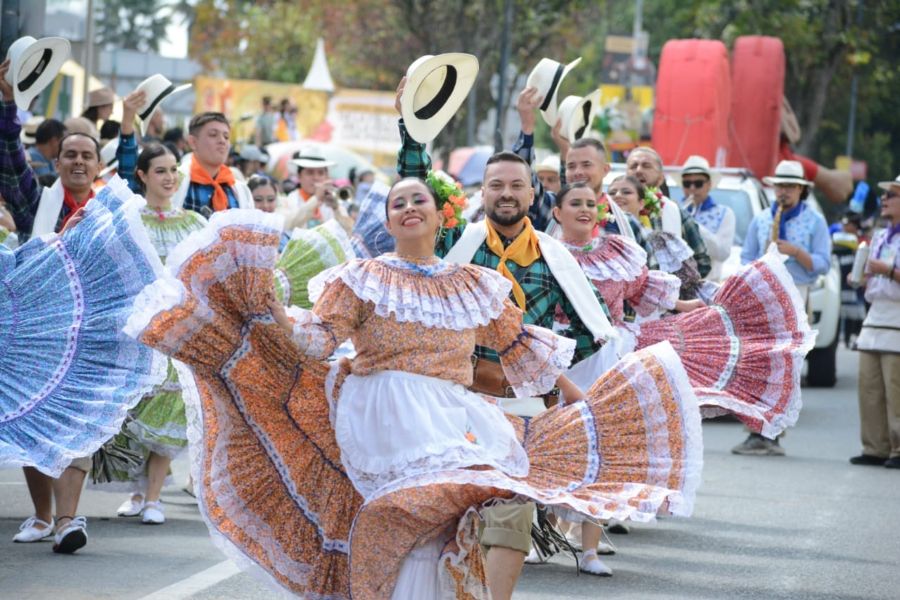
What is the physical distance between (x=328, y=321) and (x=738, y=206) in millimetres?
11055

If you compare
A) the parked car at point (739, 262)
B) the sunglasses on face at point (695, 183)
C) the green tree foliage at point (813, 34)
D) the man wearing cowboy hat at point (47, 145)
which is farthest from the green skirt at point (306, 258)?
the green tree foliage at point (813, 34)

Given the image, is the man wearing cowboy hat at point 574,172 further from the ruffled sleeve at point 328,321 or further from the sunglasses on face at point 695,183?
the sunglasses on face at point 695,183

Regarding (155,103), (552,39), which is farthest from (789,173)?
(552,39)

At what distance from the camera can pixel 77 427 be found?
A: 7391 mm

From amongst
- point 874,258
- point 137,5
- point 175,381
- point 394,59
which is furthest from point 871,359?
point 137,5

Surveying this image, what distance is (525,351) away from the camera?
6.59 metres

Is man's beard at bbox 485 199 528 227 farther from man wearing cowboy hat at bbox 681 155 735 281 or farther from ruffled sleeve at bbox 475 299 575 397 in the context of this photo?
man wearing cowboy hat at bbox 681 155 735 281

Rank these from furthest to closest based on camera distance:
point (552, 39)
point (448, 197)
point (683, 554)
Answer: point (552, 39) < point (683, 554) < point (448, 197)

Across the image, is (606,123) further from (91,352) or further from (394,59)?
(91,352)

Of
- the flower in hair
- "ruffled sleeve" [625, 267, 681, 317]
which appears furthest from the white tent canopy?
"ruffled sleeve" [625, 267, 681, 317]

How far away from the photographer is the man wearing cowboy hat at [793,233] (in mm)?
13938

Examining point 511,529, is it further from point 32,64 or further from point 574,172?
point 32,64

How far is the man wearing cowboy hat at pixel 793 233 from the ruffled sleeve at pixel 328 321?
807cm

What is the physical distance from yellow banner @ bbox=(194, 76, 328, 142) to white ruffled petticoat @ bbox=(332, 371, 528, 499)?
112ft
